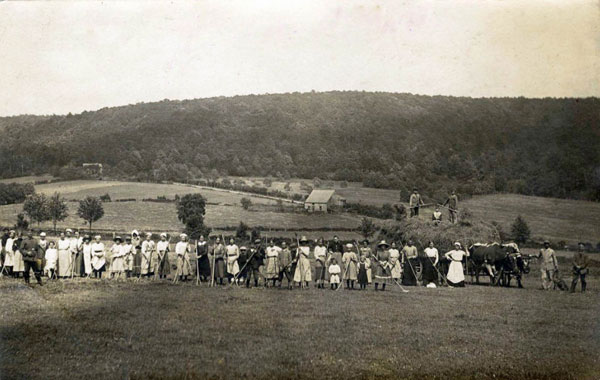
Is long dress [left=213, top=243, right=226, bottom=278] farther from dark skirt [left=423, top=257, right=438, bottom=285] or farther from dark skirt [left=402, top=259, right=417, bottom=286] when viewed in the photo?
dark skirt [left=423, top=257, right=438, bottom=285]

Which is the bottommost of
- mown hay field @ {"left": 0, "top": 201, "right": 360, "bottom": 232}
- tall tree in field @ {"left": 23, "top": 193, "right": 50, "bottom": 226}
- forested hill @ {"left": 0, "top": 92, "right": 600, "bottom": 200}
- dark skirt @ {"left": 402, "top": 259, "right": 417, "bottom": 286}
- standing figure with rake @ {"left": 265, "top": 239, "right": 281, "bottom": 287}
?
dark skirt @ {"left": 402, "top": 259, "right": 417, "bottom": 286}

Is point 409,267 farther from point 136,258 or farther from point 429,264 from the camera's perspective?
point 136,258

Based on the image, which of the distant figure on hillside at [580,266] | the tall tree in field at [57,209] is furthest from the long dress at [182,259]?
the distant figure on hillside at [580,266]

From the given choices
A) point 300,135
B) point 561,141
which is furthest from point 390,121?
point 561,141

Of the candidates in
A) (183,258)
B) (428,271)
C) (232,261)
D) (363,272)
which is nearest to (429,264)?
(428,271)

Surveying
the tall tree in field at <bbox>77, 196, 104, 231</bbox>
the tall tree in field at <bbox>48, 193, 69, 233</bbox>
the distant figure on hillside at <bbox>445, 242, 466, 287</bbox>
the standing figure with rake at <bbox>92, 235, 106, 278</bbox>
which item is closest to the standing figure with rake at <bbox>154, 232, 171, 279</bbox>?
the standing figure with rake at <bbox>92, 235, 106, 278</bbox>

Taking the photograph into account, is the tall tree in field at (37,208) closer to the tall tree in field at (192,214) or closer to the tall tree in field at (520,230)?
the tall tree in field at (192,214)
